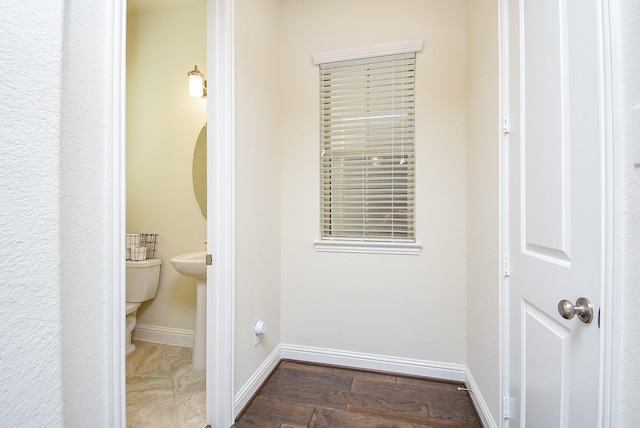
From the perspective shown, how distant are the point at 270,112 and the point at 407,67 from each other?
106 cm

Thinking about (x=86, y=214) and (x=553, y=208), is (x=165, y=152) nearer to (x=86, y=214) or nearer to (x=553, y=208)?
(x=86, y=214)

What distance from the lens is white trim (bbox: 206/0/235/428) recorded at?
143cm

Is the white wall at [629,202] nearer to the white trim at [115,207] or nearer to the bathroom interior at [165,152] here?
the white trim at [115,207]

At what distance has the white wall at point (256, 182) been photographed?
1.58 meters

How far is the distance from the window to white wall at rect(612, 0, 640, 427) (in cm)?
135

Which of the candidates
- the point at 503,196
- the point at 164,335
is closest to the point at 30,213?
the point at 503,196

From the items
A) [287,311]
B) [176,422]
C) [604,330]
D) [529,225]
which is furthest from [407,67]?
[176,422]

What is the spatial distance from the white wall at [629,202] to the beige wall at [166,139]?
245cm

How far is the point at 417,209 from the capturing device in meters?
1.95

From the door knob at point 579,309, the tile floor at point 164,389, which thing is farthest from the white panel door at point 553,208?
the tile floor at point 164,389

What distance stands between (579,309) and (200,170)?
8.10 feet

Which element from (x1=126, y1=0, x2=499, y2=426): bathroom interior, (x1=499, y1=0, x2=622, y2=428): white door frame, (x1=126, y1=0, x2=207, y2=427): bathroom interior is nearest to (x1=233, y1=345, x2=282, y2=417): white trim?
(x1=126, y1=0, x2=499, y2=426): bathroom interior

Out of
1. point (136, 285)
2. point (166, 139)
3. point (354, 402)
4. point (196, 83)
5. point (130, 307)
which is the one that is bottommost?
point (354, 402)

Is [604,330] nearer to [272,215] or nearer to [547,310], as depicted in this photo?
[547,310]
